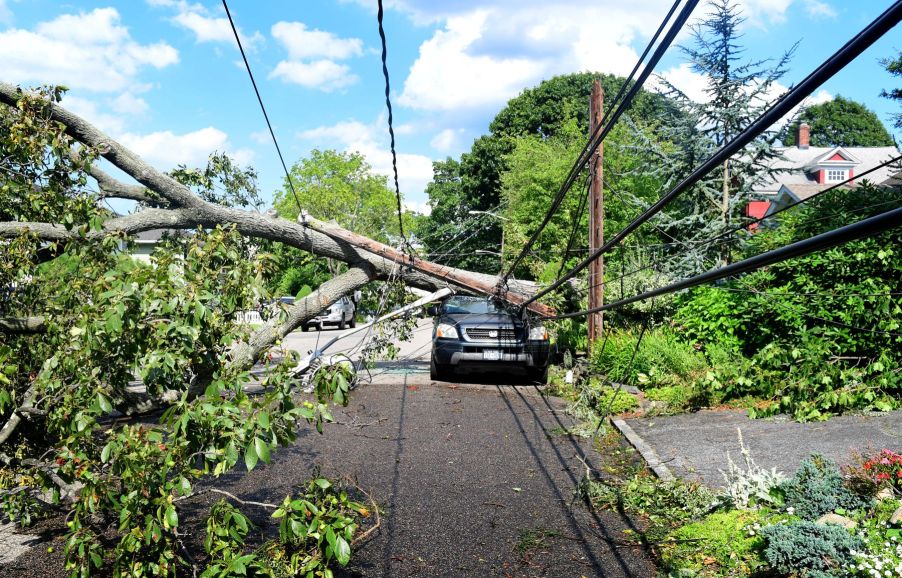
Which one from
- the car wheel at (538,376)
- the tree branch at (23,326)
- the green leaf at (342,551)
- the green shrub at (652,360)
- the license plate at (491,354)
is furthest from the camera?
the car wheel at (538,376)

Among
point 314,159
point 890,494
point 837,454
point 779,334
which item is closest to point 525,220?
point 314,159

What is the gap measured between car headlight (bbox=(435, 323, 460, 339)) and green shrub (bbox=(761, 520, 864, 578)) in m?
9.94

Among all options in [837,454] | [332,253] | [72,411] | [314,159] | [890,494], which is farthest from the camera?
[314,159]

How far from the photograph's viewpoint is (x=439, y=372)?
14734mm

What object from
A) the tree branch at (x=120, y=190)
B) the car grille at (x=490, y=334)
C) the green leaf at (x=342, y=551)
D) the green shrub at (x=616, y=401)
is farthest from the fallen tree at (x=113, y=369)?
the car grille at (x=490, y=334)

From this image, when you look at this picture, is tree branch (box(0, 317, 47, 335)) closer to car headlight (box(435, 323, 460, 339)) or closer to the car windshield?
car headlight (box(435, 323, 460, 339))

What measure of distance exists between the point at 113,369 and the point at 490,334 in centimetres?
968

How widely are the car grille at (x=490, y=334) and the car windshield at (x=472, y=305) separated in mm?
626

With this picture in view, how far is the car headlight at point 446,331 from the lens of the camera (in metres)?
14.2

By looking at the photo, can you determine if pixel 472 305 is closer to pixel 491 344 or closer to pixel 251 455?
pixel 491 344

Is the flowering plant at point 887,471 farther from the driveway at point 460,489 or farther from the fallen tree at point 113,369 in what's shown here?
the fallen tree at point 113,369

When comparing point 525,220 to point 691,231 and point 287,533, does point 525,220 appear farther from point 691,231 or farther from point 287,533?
point 287,533

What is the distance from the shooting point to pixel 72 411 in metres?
4.66

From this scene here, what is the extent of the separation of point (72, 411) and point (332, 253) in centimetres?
839
